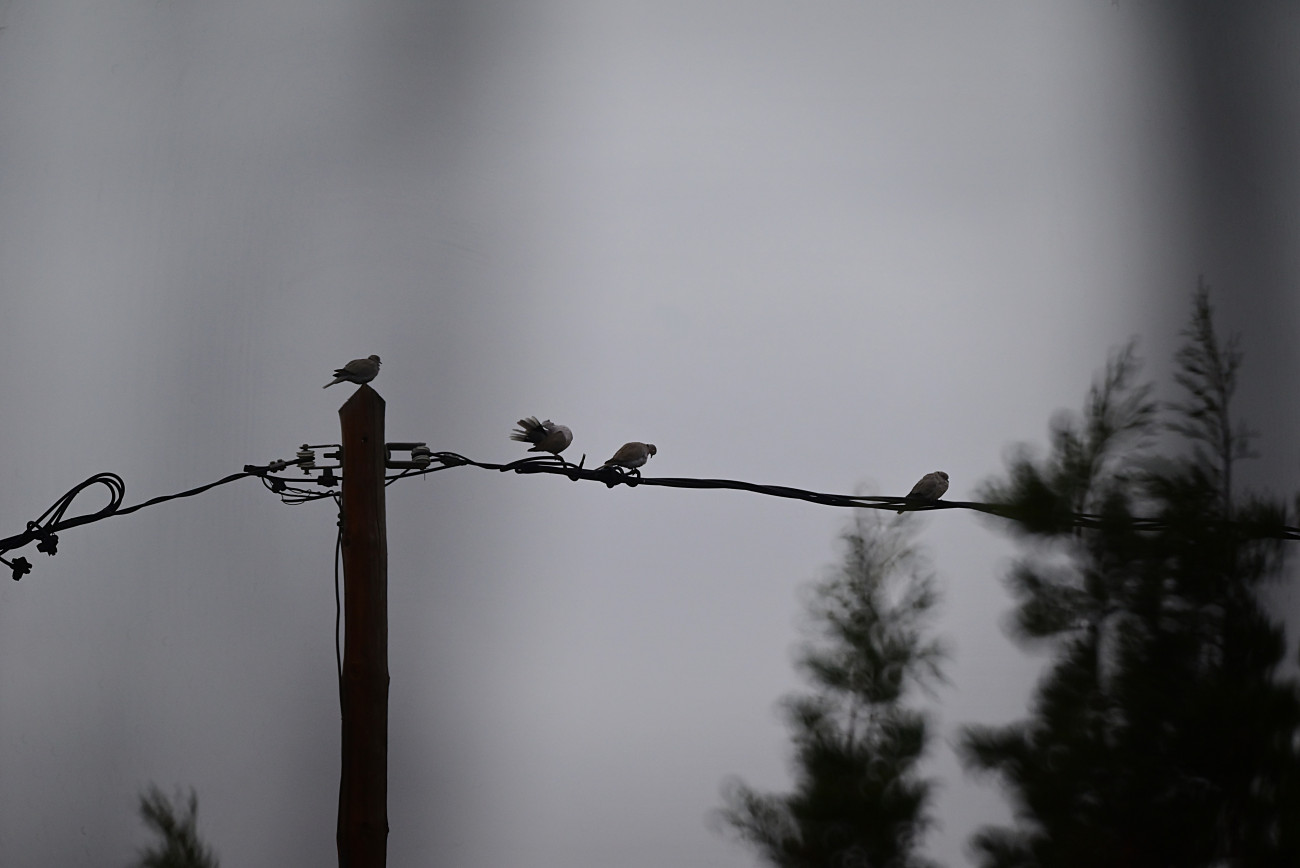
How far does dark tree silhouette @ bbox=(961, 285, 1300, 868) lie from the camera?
810 mm

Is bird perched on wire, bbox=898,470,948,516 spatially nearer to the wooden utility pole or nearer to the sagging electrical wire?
the sagging electrical wire

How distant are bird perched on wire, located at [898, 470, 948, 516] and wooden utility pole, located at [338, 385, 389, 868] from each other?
111 centimetres

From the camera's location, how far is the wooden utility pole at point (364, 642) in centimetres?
171

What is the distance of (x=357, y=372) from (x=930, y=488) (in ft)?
4.16

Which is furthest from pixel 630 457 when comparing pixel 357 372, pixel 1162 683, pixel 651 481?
pixel 1162 683

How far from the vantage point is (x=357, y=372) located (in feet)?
6.33

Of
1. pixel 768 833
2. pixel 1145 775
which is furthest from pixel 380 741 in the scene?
pixel 1145 775

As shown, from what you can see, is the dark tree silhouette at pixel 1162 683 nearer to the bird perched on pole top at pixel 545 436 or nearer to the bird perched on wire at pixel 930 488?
the bird perched on wire at pixel 930 488

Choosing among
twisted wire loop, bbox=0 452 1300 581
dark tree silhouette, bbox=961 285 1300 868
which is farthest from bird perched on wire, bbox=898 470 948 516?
dark tree silhouette, bbox=961 285 1300 868

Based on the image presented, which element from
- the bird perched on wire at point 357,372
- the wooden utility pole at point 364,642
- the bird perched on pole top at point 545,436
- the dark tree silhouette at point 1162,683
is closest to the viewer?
the dark tree silhouette at point 1162,683

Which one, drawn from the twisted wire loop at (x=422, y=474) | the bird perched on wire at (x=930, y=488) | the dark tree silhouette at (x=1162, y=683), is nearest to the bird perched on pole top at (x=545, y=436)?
the twisted wire loop at (x=422, y=474)

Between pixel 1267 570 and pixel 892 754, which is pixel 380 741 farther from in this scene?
pixel 1267 570

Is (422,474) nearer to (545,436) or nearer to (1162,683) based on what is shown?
(545,436)

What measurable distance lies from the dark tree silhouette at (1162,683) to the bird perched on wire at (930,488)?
1.00m
